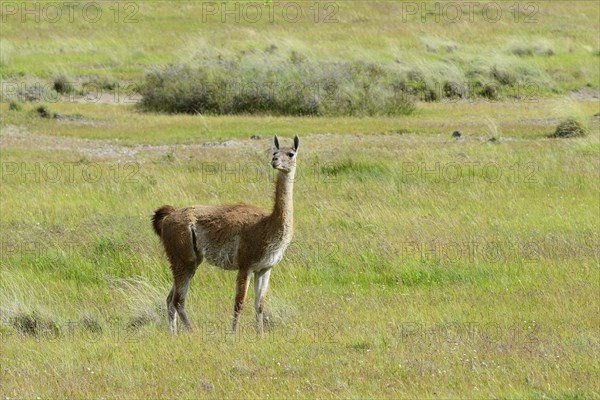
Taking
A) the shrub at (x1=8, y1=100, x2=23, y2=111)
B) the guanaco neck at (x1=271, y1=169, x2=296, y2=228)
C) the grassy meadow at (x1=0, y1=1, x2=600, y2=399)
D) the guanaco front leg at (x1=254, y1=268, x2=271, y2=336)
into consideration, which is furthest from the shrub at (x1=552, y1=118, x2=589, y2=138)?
the guanaco neck at (x1=271, y1=169, x2=296, y2=228)

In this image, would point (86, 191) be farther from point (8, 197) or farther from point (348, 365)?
point (348, 365)

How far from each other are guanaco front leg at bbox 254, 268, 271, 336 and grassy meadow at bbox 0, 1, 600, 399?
283mm

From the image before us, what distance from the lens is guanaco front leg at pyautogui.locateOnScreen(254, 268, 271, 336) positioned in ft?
34.2

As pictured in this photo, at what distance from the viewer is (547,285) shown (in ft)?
40.1

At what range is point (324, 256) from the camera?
13.9m

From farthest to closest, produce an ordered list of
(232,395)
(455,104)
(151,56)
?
1. (151,56)
2. (455,104)
3. (232,395)

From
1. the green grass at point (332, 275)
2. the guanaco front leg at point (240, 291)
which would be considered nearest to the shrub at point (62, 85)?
the green grass at point (332, 275)

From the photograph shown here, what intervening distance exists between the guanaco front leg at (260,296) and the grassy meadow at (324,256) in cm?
28

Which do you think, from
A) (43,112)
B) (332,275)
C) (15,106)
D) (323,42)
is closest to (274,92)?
(43,112)

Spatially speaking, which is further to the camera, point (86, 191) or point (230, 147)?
point (230, 147)

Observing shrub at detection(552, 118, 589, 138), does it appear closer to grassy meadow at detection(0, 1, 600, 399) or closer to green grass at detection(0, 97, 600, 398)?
grassy meadow at detection(0, 1, 600, 399)

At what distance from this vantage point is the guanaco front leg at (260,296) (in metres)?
10.4

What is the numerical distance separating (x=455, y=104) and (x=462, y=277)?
21.9m

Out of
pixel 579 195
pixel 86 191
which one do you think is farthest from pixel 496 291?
pixel 86 191
